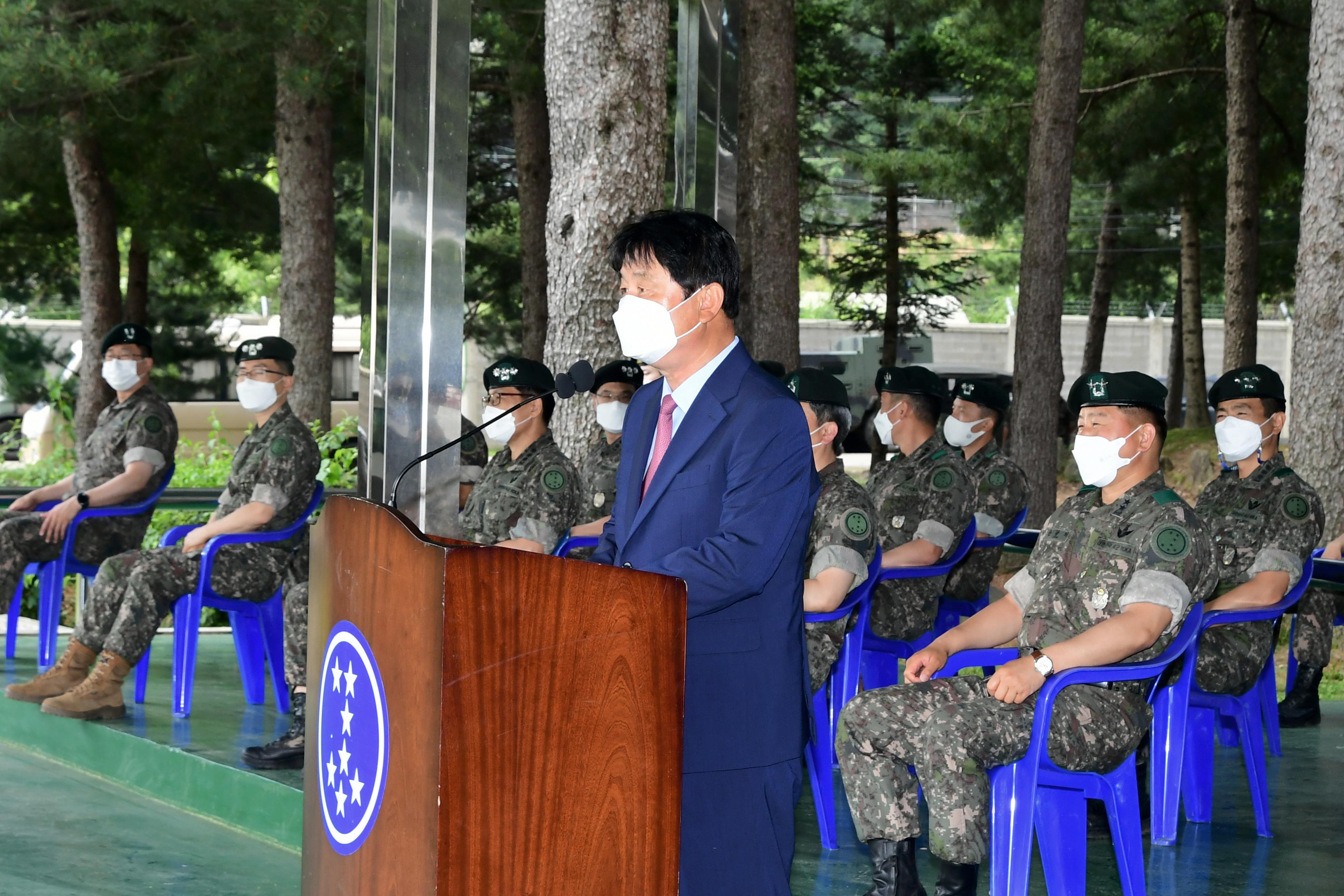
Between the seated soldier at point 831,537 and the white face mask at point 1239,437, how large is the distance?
150 cm

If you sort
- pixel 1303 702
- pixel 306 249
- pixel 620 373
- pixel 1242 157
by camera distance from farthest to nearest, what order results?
pixel 1242 157 < pixel 306 249 < pixel 1303 702 < pixel 620 373

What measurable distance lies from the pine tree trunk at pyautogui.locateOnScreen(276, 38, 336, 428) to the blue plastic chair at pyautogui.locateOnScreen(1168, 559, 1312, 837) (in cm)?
791

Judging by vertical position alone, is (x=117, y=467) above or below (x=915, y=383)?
below

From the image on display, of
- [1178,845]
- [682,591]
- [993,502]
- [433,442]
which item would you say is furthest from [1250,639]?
[682,591]

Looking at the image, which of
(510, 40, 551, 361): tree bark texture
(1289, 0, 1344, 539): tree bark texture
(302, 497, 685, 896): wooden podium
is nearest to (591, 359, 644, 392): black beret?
(1289, 0, 1344, 539): tree bark texture

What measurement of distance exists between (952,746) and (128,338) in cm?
440

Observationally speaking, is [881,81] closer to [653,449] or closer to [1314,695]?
[1314,695]

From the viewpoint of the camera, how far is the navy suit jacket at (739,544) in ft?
7.41

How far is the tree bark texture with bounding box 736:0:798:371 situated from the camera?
10461 millimetres

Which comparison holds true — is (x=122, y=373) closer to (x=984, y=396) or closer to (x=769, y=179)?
(x=984, y=396)

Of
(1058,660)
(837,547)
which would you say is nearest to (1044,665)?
(1058,660)

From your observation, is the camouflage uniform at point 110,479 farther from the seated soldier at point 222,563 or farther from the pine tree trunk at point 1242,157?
the pine tree trunk at point 1242,157

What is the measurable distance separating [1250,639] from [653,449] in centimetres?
269

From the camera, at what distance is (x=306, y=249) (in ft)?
37.1
